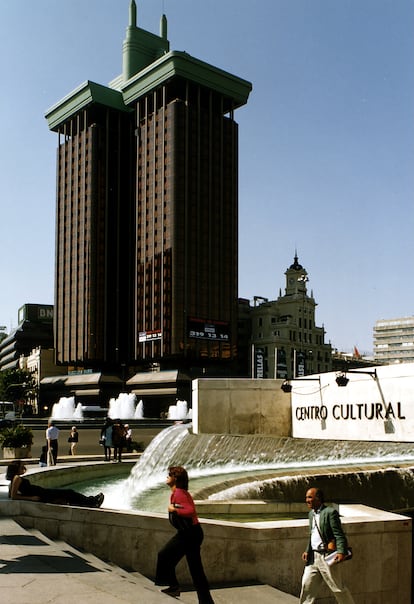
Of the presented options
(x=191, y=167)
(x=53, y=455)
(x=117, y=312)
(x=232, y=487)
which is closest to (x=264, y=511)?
(x=232, y=487)

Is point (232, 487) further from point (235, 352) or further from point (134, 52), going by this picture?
point (134, 52)

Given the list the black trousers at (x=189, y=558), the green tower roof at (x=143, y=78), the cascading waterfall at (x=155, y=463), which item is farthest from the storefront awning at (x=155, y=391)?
the black trousers at (x=189, y=558)

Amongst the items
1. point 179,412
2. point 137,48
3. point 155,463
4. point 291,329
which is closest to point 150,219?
point 291,329

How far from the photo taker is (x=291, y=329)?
126 meters

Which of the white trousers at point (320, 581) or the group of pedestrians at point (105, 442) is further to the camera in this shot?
the group of pedestrians at point (105, 442)

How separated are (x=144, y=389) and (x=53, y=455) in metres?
82.3

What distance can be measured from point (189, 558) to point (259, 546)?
8.58 ft

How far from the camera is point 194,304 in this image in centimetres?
10762

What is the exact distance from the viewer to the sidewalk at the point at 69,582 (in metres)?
7.62

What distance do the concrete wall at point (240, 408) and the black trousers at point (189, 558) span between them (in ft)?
52.7

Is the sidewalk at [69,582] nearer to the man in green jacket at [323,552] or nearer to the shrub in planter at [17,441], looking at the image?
the man in green jacket at [323,552]

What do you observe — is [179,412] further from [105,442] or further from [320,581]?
[320,581]

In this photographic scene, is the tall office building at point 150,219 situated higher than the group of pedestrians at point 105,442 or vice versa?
the tall office building at point 150,219

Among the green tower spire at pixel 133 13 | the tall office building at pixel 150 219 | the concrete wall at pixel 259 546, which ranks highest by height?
the green tower spire at pixel 133 13
